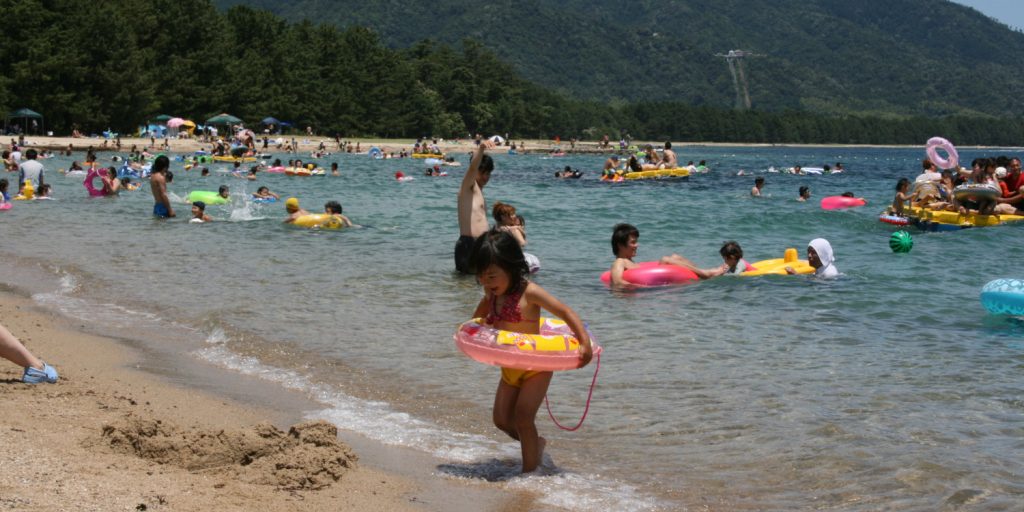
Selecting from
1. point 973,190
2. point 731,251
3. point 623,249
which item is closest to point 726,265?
point 731,251

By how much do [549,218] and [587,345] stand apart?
1548 centimetres

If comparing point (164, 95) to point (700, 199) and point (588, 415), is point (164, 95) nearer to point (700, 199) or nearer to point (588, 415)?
point (700, 199)

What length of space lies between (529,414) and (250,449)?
1.16 meters

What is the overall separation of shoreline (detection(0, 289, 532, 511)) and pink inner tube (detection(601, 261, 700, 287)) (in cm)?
460

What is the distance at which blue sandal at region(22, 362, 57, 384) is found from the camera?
534 cm

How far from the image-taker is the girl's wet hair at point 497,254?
4.29 metres

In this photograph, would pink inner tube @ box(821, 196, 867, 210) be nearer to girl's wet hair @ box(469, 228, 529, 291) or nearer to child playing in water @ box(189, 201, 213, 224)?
child playing in water @ box(189, 201, 213, 224)

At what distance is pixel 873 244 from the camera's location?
14.7 m

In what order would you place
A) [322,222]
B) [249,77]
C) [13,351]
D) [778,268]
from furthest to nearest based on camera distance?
[249,77] < [322,222] < [778,268] < [13,351]

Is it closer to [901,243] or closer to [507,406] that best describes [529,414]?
[507,406]

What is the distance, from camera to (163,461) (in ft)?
14.1

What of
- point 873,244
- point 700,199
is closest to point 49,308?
point 873,244

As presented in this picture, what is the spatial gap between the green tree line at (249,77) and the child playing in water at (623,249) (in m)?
46.0

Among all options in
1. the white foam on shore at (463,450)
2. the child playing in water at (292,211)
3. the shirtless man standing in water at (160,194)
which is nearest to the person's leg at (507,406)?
the white foam on shore at (463,450)
